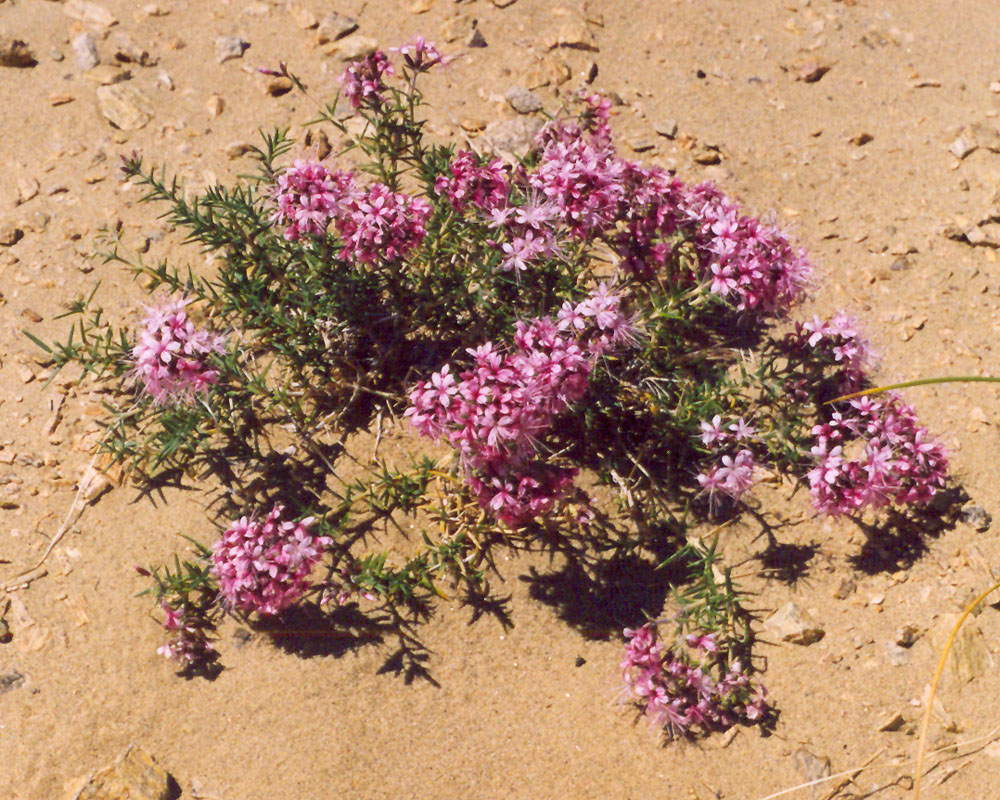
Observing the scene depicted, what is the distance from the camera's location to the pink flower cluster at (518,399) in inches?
126

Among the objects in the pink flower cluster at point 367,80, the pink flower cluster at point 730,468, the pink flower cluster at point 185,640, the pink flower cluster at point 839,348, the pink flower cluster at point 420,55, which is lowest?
the pink flower cluster at point 185,640

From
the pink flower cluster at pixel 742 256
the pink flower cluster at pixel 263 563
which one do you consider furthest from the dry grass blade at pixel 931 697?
the pink flower cluster at pixel 263 563

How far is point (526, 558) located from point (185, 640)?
1.46 metres

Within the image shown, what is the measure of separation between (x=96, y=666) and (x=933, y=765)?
336cm

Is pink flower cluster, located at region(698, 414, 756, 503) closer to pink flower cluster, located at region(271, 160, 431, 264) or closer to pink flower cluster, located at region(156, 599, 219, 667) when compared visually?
pink flower cluster, located at region(271, 160, 431, 264)

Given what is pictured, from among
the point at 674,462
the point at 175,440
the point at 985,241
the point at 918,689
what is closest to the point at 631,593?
the point at 674,462

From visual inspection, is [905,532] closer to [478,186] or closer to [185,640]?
[478,186]

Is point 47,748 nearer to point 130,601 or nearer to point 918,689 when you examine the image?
point 130,601

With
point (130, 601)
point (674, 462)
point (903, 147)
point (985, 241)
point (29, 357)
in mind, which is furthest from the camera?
point (903, 147)

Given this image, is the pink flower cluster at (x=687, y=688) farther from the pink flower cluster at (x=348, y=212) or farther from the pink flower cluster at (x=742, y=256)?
the pink flower cluster at (x=348, y=212)

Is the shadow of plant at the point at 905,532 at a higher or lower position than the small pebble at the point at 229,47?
lower

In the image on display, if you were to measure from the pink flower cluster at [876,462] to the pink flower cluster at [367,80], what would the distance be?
238 centimetres

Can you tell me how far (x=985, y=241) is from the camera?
4730mm

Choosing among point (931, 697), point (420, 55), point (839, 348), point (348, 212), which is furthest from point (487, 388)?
point (931, 697)
